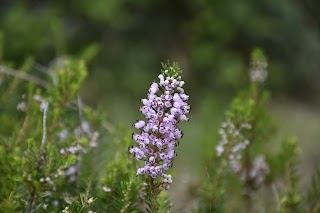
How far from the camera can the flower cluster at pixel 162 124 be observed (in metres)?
Answer: 1.27

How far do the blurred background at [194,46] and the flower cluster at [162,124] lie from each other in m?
2.68

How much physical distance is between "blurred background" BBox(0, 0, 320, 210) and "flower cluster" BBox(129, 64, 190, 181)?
8.78ft

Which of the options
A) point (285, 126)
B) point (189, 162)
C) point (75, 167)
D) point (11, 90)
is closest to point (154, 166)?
point (75, 167)

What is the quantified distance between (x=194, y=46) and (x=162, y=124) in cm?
326

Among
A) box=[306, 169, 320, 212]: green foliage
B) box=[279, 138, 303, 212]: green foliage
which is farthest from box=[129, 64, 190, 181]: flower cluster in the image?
box=[306, 169, 320, 212]: green foliage

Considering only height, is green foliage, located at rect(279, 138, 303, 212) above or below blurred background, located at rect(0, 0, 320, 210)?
below

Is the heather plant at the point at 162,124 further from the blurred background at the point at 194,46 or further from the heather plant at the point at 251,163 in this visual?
the blurred background at the point at 194,46

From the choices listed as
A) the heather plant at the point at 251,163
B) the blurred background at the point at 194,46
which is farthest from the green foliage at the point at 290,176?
the blurred background at the point at 194,46

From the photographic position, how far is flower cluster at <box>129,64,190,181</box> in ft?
4.18

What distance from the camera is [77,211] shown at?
52.5 inches

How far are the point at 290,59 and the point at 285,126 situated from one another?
0.63m

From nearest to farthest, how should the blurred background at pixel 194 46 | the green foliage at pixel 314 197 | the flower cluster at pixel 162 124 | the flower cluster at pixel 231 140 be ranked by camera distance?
the flower cluster at pixel 162 124
the flower cluster at pixel 231 140
the green foliage at pixel 314 197
the blurred background at pixel 194 46

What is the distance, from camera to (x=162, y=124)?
4.17 ft

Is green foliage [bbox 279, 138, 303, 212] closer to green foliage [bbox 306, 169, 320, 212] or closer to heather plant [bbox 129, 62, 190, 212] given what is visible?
green foliage [bbox 306, 169, 320, 212]
